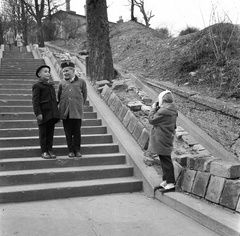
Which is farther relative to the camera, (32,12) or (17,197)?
(32,12)

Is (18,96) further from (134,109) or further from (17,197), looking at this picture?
(17,197)

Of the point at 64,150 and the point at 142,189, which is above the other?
the point at 64,150

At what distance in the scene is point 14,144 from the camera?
20.9 ft

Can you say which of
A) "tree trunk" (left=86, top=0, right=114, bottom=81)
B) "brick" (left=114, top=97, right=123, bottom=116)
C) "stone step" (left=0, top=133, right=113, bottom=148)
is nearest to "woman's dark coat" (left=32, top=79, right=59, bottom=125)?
"stone step" (left=0, top=133, right=113, bottom=148)

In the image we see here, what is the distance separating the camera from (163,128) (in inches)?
197

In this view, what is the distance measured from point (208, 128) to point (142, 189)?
6.07 feet

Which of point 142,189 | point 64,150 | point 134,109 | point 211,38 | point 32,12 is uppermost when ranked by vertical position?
point 32,12

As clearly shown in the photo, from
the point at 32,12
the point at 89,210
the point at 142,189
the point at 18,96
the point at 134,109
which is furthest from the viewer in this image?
the point at 32,12

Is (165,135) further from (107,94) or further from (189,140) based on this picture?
(107,94)

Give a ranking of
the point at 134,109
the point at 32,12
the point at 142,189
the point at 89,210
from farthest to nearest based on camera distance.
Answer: the point at 32,12 → the point at 134,109 → the point at 142,189 → the point at 89,210

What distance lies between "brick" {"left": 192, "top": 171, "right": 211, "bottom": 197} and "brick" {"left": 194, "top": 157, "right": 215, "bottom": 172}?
0.06 m

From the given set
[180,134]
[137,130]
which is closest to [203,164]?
[180,134]

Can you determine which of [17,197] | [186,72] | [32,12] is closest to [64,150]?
[17,197]

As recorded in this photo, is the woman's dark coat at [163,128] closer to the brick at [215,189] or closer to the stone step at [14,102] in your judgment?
the brick at [215,189]
